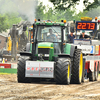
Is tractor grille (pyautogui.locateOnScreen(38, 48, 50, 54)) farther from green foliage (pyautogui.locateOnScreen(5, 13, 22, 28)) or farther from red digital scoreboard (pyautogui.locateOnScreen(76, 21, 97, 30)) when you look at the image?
green foliage (pyautogui.locateOnScreen(5, 13, 22, 28))

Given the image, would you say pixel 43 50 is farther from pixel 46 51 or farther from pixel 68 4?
pixel 68 4

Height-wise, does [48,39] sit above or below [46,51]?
above

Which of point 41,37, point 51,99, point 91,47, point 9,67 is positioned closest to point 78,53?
point 41,37

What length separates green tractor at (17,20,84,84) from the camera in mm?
14102

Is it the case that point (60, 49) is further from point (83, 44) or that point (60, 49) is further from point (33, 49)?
point (83, 44)

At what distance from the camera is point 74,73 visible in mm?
15250

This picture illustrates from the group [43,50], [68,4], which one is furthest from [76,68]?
[68,4]

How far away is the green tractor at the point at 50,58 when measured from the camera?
46.3 ft

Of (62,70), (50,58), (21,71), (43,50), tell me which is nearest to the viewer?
(62,70)

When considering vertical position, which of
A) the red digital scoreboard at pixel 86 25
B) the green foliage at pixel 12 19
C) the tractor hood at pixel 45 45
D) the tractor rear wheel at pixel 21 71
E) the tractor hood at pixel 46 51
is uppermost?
the green foliage at pixel 12 19

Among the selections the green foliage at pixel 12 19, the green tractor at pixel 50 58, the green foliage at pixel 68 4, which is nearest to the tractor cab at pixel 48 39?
the green tractor at pixel 50 58

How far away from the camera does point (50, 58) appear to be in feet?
48.5

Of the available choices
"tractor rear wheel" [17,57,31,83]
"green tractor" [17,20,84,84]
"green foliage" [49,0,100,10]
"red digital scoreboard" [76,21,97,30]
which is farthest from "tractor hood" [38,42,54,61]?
"green foliage" [49,0,100,10]

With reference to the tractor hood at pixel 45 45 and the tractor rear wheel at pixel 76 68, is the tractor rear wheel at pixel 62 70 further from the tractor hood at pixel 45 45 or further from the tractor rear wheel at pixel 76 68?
the tractor rear wheel at pixel 76 68
